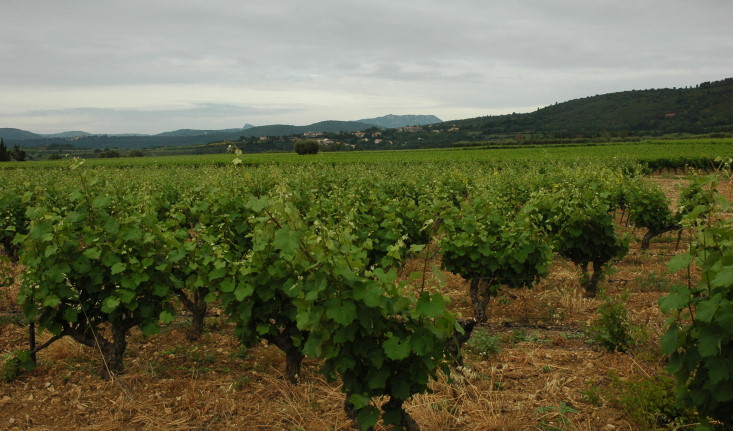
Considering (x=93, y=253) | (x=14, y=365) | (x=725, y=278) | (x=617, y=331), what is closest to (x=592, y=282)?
(x=617, y=331)

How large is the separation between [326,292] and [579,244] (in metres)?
6.45

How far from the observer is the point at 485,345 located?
611 cm

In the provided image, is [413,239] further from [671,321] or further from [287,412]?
[671,321]

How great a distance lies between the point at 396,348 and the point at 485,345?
326 centimetres

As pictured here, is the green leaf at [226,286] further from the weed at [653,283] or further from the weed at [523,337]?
the weed at [653,283]

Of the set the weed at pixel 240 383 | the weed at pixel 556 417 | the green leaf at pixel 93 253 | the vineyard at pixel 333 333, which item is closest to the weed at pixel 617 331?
the vineyard at pixel 333 333

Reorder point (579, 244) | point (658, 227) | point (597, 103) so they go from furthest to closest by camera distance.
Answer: point (597, 103) < point (658, 227) < point (579, 244)

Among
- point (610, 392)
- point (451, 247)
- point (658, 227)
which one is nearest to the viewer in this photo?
point (610, 392)

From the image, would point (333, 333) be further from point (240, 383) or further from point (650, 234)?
point (650, 234)

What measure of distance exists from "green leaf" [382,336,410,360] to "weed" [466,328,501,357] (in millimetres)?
3006

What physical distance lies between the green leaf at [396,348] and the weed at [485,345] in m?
3.01

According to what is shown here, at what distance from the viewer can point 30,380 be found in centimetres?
562

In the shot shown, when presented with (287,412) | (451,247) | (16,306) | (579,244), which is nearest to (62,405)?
(287,412)

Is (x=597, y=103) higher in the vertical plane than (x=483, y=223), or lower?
higher
